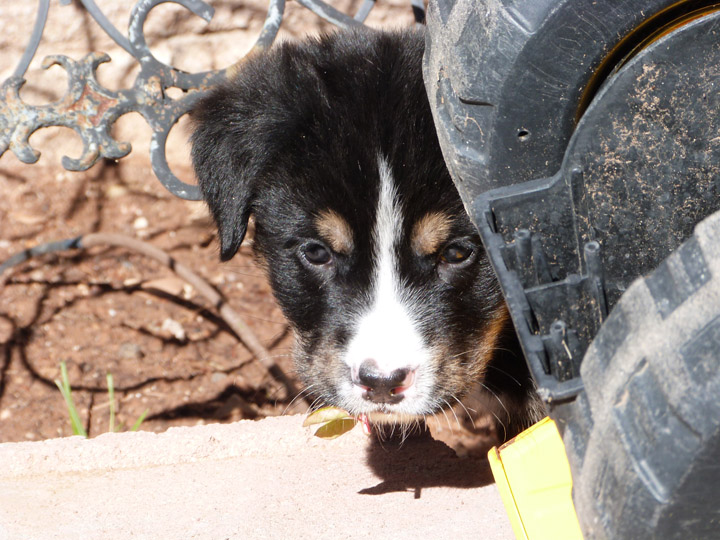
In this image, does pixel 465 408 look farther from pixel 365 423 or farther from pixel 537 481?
pixel 537 481

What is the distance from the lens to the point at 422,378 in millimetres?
1976

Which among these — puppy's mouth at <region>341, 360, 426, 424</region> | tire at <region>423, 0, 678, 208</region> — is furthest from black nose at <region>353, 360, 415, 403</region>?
tire at <region>423, 0, 678, 208</region>

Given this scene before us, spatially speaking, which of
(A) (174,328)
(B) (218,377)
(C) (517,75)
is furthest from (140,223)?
(C) (517,75)

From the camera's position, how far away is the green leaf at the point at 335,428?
223 cm

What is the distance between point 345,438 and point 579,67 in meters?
1.42

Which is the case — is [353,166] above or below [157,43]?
below

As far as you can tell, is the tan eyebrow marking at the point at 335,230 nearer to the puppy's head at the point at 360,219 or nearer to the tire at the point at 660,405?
the puppy's head at the point at 360,219

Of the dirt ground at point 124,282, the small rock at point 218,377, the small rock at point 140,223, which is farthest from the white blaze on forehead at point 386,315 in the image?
the small rock at point 140,223

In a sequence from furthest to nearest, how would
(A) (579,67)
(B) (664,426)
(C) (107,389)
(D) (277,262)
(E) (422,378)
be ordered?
1. (C) (107,389)
2. (D) (277,262)
3. (E) (422,378)
4. (A) (579,67)
5. (B) (664,426)

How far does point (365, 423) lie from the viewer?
7.66 feet

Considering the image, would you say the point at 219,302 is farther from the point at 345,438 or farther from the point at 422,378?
the point at 422,378

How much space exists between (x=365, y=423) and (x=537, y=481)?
82 cm

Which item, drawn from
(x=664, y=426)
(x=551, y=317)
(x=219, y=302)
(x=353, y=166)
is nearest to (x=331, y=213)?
(x=353, y=166)

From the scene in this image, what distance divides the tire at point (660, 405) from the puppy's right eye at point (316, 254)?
106 centimetres
